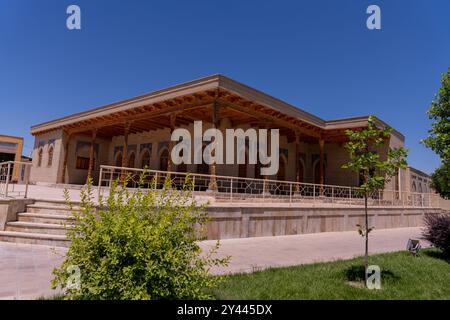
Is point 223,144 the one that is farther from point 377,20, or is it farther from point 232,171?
point 377,20

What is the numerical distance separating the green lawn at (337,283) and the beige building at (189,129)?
211 inches

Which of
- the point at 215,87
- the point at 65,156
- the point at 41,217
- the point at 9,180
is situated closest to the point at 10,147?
the point at 65,156

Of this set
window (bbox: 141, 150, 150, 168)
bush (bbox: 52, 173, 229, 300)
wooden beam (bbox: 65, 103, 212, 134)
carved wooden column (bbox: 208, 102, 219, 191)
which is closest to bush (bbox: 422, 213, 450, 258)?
carved wooden column (bbox: 208, 102, 219, 191)

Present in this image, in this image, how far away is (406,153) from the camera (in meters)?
4.18

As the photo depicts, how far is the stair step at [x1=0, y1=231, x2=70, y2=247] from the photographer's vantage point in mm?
5223

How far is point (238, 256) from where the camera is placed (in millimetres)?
5441

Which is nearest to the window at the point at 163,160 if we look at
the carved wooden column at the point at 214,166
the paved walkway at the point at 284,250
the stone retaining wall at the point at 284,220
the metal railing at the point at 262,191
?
the metal railing at the point at 262,191

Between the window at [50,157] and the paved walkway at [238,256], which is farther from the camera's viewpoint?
the window at [50,157]

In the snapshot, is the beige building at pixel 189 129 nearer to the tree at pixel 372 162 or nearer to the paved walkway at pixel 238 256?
the paved walkway at pixel 238 256

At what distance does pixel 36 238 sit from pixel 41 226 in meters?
0.31

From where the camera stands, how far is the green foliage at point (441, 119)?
8.57m

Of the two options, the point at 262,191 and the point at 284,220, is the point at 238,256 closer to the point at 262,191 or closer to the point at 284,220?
the point at 284,220
